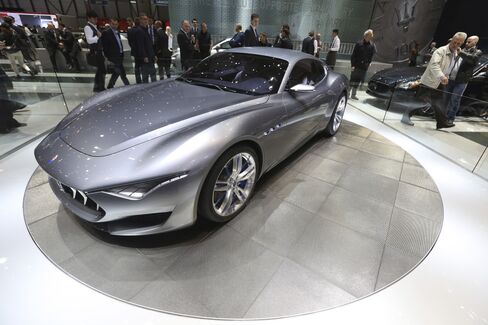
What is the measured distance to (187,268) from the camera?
5.65 feet

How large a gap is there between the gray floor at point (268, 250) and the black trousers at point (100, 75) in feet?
9.20

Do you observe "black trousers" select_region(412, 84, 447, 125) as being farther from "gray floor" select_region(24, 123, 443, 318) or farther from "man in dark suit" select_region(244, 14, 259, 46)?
"man in dark suit" select_region(244, 14, 259, 46)

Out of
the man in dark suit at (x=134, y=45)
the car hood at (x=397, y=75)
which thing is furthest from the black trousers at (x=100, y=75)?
the car hood at (x=397, y=75)

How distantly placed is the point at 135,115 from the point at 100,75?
12.2 feet

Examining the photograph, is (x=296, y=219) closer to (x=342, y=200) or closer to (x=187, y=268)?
(x=342, y=200)

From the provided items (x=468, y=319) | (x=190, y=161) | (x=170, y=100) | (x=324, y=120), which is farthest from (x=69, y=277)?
(x=324, y=120)

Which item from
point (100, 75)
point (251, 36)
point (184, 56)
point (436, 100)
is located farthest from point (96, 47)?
point (436, 100)

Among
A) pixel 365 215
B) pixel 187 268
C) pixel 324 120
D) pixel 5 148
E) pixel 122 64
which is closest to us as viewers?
pixel 187 268

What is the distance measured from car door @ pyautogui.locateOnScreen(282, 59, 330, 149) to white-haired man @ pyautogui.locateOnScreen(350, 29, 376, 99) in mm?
2991

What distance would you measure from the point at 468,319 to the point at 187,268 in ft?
5.63

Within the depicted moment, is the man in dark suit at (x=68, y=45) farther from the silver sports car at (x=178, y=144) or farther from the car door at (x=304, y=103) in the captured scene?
the car door at (x=304, y=103)

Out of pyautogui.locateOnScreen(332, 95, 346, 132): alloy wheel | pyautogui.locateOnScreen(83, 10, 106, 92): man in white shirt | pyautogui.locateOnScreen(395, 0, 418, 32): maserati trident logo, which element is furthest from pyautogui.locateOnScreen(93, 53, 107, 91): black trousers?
pyautogui.locateOnScreen(395, 0, 418, 32): maserati trident logo

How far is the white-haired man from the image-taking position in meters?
5.84

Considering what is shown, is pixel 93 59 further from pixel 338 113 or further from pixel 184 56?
pixel 338 113
